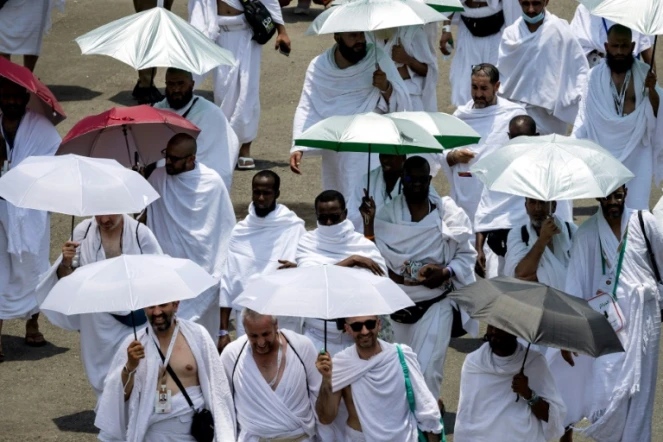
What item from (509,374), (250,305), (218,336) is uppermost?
(250,305)

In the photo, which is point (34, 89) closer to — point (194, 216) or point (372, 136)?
point (194, 216)

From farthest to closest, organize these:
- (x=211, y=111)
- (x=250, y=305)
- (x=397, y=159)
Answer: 1. (x=211, y=111)
2. (x=397, y=159)
3. (x=250, y=305)

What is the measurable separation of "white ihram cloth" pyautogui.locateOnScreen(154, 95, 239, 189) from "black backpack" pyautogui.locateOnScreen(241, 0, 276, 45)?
9.72 feet

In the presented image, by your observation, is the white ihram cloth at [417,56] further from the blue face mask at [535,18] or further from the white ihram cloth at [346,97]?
the white ihram cloth at [346,97]

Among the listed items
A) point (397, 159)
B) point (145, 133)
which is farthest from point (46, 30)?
point (397, 159)

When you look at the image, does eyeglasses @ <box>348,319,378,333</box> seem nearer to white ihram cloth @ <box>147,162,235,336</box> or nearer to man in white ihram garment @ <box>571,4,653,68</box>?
white ihram cloth @ <box>147,162,235,336</box>

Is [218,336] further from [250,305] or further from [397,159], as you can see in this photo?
[250,305]

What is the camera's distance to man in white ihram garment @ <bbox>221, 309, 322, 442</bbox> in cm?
865

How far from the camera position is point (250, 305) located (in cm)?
820

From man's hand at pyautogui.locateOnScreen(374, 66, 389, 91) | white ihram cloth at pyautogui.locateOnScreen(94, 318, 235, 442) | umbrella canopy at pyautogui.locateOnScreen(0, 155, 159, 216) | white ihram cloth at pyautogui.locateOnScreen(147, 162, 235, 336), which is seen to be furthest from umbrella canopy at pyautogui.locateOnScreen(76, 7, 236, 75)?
white ihram cloth at pyautogui.locateOnScreen(94, 318, 235, 442)

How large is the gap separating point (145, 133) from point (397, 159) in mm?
1865

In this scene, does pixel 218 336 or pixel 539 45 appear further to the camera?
pixel 539 45

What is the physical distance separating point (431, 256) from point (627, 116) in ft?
8.86

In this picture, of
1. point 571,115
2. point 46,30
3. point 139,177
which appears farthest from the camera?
point 46,30
